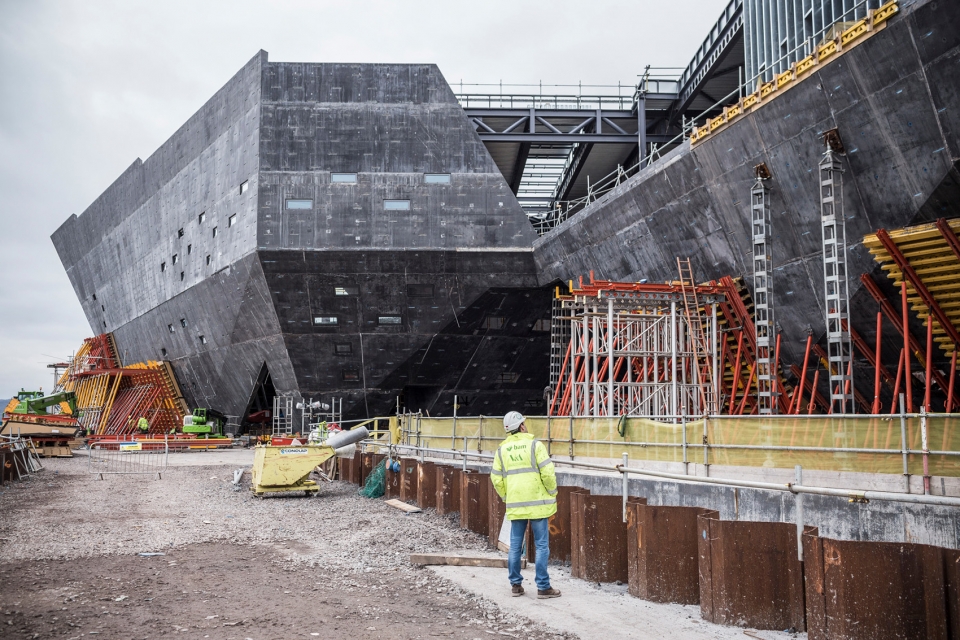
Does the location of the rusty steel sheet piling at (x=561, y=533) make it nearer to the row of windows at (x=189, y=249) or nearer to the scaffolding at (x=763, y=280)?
the scaffolding at (x=763, y=280)

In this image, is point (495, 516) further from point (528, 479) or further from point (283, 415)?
point (283, 415)

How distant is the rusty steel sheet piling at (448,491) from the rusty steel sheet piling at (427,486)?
594 mm

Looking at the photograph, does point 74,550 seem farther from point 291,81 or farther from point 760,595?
point 291,81

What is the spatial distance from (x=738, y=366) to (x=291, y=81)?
70.7ft

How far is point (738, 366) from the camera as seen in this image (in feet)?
76.7

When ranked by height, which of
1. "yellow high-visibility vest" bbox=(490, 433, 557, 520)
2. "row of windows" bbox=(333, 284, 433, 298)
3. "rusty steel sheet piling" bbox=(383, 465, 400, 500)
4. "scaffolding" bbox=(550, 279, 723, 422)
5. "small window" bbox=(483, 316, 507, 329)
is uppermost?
"row of windows" bbox=(333, 284, 433, 298)

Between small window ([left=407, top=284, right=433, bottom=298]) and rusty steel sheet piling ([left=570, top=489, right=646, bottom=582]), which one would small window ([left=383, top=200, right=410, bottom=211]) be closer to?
small window ([left=407, top=284, right=433, bottom=298])

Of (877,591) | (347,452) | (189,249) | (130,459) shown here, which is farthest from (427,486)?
(189,249)

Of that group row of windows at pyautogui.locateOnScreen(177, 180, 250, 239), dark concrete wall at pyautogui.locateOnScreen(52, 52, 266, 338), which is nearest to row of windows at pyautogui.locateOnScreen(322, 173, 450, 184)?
dark concrete wall at pyautogui.locateOnScreen(52, 52, 266, 338)

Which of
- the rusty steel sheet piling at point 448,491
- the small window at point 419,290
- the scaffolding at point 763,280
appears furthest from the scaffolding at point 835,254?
the small window at point 419,290

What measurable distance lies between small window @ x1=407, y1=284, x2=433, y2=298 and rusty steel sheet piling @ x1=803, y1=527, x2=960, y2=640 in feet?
89.1

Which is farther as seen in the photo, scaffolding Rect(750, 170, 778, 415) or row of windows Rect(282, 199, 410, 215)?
row of windows Rect(282, 199, 410, 215)

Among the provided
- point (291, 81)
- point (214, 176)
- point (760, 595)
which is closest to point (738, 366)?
point (760, 595)

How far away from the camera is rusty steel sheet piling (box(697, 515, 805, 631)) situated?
7.32 m
